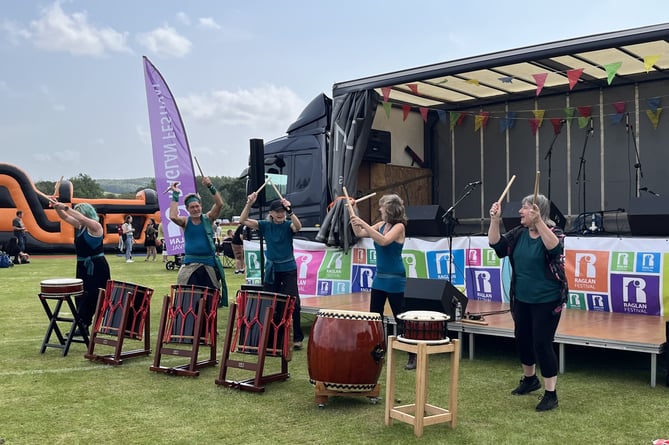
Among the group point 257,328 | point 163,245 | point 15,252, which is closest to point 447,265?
point 257,328

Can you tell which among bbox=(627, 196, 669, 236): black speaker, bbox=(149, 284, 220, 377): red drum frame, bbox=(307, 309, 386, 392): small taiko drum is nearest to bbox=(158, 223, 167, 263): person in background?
bbox=(149, 284, 220, 377): red drum frame

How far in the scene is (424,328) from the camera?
4.12 metres

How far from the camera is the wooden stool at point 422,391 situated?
3.94 meters

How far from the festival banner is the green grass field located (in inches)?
190

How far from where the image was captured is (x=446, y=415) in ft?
13.4

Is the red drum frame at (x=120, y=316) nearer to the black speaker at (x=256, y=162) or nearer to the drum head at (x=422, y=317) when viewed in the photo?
the black speaker at (x=256, y=162)

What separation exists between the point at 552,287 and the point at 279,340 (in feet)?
6.99

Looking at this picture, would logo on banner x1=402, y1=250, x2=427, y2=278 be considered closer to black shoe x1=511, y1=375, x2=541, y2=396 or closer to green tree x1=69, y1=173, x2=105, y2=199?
black shoe x1=511, y1=375, x2=541, y2=396

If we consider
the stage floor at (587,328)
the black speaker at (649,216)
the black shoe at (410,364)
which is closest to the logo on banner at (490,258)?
the stage floor at (587,328)

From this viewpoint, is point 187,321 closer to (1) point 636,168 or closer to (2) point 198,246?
(2) point 198,246

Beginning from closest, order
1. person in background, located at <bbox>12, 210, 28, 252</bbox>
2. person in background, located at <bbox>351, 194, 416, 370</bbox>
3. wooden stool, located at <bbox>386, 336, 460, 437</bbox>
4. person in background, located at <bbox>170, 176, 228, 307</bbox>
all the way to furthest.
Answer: wooden stool, located at <bbox>386, 336, 460, 437</bbox>
person in background, located at <bbox>351, 194, 416, 370</bbox>
person in background, located at <bbox>170, 176, 228, 307</bbox>
person in background, located at <bbox>12, 210, 28, 252</bbox>

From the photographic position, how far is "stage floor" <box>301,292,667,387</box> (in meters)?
5.05

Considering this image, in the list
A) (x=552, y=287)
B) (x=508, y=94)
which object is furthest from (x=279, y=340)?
(x=508, y=94)

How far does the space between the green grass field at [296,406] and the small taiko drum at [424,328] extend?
22.4 inches
